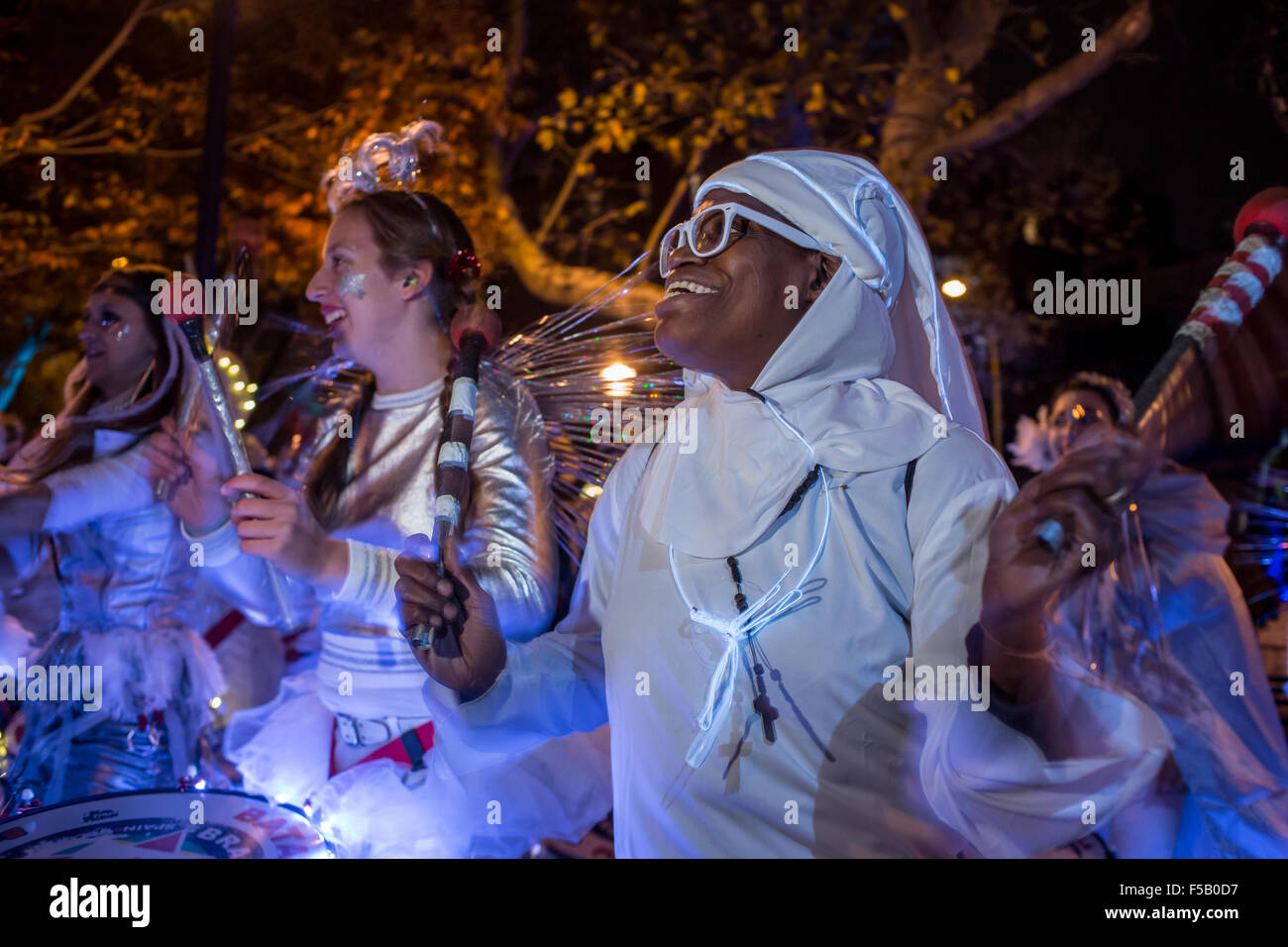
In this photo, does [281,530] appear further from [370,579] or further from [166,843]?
[166,843]

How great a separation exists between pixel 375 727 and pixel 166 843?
1.65 feet

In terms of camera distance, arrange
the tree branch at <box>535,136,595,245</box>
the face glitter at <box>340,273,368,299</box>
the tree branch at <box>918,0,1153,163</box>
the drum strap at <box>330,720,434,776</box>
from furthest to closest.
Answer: the tree branch at <box>535,136,595,245</box>, the tree branch at <box>918,0,1153,163</box>, the face glitter at <box>340,273,368,299</box>, the drum strap at <box>330,720,434,776</box>

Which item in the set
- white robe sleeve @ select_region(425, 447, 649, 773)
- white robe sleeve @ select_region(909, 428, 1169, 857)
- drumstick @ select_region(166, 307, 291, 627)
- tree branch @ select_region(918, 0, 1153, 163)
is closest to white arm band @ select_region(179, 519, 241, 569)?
drumstick @ select_region(166, 307, 291, 627)

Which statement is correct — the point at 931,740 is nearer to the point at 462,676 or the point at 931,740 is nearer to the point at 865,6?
the point at 462,676

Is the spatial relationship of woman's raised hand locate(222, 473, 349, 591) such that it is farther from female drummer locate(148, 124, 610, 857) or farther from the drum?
the drum

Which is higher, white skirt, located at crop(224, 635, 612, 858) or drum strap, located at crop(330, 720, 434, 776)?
drum strap, located at crop(330, 720, 434, 776)

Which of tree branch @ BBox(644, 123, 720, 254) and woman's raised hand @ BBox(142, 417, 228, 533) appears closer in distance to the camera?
woman's raised hand @ BBox(142, 417, 228, 533)

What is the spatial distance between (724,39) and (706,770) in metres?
6.29

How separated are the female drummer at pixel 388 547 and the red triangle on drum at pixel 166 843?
33cm

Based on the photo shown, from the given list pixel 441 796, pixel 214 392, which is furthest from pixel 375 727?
pixel 214 392

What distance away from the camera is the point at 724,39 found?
7230 mm

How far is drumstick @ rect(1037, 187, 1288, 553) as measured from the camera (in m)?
1.78

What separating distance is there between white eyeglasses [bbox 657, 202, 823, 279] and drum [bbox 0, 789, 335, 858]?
147cm
